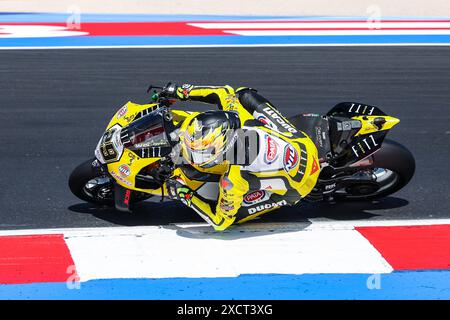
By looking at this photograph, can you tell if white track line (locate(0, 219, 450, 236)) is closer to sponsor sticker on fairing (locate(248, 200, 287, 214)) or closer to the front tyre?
sponsor sticker on fairing (locate(248, 200, 287, 214))

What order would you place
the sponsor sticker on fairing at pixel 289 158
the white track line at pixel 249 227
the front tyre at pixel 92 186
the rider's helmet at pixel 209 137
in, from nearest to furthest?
the rider's helmet at pixel 209 137
the sponsor sticker on fairing at pixel 289 158
the white track line at pixel 249 227
the front tyre at pixel 92 186

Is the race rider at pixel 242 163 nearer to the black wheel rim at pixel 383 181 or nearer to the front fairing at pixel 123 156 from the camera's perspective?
the front fairing at pixel 123 156

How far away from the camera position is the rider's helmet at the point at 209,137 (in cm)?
560

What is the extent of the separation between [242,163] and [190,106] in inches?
201

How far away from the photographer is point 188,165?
5957 millimetres

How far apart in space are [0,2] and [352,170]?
1722cm

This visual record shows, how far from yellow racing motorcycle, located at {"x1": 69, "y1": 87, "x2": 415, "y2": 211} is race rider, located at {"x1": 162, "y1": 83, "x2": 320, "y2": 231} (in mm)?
118

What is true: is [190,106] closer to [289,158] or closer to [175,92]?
[175,92]

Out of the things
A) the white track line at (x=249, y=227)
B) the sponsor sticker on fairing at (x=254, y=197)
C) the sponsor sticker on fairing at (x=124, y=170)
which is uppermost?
the sponsor sticker on fairing at (x=124, y=170)

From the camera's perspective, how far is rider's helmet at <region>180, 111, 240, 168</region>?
5.60 metres

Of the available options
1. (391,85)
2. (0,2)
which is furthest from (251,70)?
(0,2)

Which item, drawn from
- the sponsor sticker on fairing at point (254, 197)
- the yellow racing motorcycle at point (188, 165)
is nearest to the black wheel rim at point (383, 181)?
the yellow racing motorcycle at point (188, 165)

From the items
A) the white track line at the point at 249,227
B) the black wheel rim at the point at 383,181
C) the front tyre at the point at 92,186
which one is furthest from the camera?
the black wheel rim at the point at 383,181

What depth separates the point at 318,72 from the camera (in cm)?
1303
